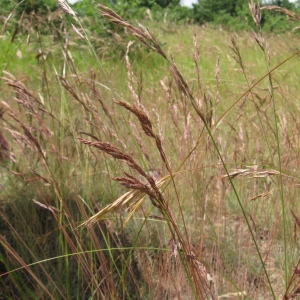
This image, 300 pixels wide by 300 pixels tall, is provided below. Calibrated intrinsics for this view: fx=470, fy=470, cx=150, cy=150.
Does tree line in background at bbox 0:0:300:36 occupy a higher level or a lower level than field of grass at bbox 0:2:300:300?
higher

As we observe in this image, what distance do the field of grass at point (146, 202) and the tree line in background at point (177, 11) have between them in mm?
3898

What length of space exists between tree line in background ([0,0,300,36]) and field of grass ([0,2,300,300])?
390cm

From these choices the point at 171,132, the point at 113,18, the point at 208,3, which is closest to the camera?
the point at 113,18

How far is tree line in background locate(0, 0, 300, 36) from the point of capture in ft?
22.6

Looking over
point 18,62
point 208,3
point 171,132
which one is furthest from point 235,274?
point 208,3

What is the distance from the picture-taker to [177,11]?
59.2ft

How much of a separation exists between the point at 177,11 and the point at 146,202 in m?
16.7

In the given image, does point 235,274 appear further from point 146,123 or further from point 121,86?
point 121,86

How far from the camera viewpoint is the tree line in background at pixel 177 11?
6.90m

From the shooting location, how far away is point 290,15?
134cm

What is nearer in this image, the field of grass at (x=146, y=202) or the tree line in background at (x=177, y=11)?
the field of grass at (x=146, y=202)

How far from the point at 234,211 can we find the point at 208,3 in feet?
55.1

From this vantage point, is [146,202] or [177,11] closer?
[146,202]

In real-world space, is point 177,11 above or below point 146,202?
above
